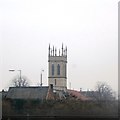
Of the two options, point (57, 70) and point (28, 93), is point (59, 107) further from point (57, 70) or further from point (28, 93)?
point (57, 70)

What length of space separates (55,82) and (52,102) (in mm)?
51324

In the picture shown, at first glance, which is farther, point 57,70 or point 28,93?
point 57,70

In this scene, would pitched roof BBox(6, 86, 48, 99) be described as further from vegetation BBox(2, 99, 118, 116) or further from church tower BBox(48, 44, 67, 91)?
church tower BBox(48, 44, 67, 91)

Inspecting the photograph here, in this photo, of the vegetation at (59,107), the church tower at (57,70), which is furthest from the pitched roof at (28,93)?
the church tower at (57,70)

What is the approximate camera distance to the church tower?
89.7 m

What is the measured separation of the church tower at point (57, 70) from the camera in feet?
294

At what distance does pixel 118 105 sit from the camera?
3628 centimetres

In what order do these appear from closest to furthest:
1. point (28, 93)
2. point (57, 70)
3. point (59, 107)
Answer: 1. point (59, 107)
2. point (28, 93)
3. point (57, 70)

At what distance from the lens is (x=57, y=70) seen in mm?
92688

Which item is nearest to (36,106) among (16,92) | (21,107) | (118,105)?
(21,107)

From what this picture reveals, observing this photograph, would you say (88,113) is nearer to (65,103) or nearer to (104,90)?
(65,103)

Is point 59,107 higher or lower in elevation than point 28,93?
lower

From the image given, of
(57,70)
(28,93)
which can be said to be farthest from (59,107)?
(57,70)

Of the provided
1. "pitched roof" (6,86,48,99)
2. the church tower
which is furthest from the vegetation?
the church tower
